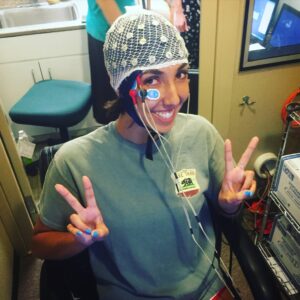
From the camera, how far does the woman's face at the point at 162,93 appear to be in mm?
812

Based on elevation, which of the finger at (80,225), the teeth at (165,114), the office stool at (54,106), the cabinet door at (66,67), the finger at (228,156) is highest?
the teeth at (165,114)

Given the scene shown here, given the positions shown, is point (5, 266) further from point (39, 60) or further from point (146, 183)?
point (39, 60)

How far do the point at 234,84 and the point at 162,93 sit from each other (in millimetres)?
716

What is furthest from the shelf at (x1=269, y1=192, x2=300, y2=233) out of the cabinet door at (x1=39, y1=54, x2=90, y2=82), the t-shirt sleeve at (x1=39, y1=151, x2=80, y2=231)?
the cabinet door at (x1=39, y1=54, x2=90, y2=82)

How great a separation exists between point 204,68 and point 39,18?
6.91 feet

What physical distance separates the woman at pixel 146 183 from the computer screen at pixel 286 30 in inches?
25.8

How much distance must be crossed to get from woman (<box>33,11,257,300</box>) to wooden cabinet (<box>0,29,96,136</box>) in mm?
1657

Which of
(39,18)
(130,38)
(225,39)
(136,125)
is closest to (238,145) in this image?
(225,39)

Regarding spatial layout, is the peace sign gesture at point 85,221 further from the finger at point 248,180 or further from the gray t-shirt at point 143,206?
the finger at point 248,180

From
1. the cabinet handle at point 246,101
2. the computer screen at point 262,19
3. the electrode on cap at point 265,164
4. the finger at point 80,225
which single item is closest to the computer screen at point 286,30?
the computer screen at point 262,19

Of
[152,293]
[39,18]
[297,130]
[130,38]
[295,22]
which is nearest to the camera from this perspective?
[130,38]

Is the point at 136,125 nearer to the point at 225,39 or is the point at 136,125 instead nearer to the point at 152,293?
the point at 152,293

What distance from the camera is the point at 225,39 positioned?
1263 millimetres

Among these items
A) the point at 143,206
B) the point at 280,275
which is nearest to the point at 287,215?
the point at 280,275
